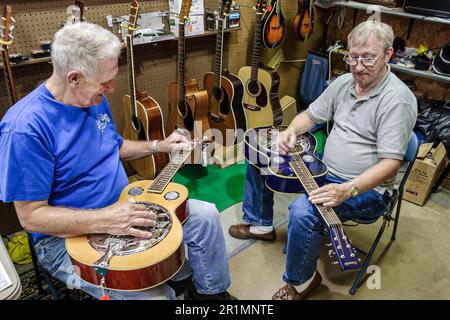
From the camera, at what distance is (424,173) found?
8.69ft

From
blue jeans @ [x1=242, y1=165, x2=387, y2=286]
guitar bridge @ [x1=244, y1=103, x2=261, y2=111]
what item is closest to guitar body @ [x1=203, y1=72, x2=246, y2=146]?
guitar bridge @ [x1=244, y1=103, x2=261, y2=111]

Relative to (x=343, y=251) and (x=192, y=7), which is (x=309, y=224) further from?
(x=192, y=7)

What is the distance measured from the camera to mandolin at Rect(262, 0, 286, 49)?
2971mm

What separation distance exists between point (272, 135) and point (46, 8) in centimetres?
149

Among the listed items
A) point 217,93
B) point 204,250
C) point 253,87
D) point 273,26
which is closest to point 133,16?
point 217,93

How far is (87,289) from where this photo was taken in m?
1.40

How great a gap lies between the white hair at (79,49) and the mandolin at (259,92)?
1845 mm

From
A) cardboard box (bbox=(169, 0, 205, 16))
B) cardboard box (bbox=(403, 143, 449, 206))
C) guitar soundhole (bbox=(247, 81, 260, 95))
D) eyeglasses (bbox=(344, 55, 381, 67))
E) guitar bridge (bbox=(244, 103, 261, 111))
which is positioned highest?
cardboard box (bbox=(169, 0, 205, 16))

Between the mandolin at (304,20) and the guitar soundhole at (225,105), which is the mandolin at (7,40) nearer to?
the guitar soundhole at (225,105)

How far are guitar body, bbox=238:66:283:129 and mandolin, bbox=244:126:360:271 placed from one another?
2.71ft

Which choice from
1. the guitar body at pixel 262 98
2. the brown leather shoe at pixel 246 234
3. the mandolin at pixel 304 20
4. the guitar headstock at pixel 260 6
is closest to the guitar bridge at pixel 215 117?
the guitar body at pixel 262 98

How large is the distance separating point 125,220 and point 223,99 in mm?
1797

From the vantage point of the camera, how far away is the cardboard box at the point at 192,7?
259 cm

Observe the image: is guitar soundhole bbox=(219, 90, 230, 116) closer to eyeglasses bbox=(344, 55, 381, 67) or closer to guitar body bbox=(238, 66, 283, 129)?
guitar body bbox=(238, 66, 283, 129)
